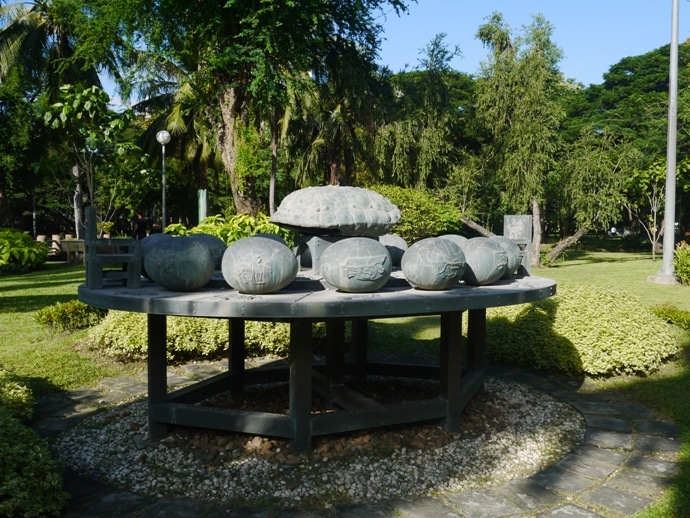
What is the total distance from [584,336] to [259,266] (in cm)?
467

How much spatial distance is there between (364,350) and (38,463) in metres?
3.15

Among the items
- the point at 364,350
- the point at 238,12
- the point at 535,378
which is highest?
the point at 238,12

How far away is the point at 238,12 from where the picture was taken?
16.0 metres

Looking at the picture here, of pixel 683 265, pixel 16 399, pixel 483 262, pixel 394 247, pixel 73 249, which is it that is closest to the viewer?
pixel 483 262

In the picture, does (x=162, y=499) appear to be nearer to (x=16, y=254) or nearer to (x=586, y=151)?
(x=16, y=254)

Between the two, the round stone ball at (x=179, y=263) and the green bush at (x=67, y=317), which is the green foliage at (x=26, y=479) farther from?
the green bush at (x=67, y=317)

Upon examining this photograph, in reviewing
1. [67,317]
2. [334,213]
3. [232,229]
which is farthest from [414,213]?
[334,213]

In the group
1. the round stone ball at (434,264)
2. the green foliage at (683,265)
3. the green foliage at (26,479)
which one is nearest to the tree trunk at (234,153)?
the green foliage at (683,265)

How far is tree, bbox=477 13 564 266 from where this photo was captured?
2055cm

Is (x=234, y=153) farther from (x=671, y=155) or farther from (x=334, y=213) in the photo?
(x=334, y=213)

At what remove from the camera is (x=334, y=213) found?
4398 millimetres

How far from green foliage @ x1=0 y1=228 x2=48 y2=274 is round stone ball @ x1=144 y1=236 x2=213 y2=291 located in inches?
654

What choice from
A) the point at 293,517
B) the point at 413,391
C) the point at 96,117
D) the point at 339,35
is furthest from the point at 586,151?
the point at 293,517

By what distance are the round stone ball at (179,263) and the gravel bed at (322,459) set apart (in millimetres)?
1228
